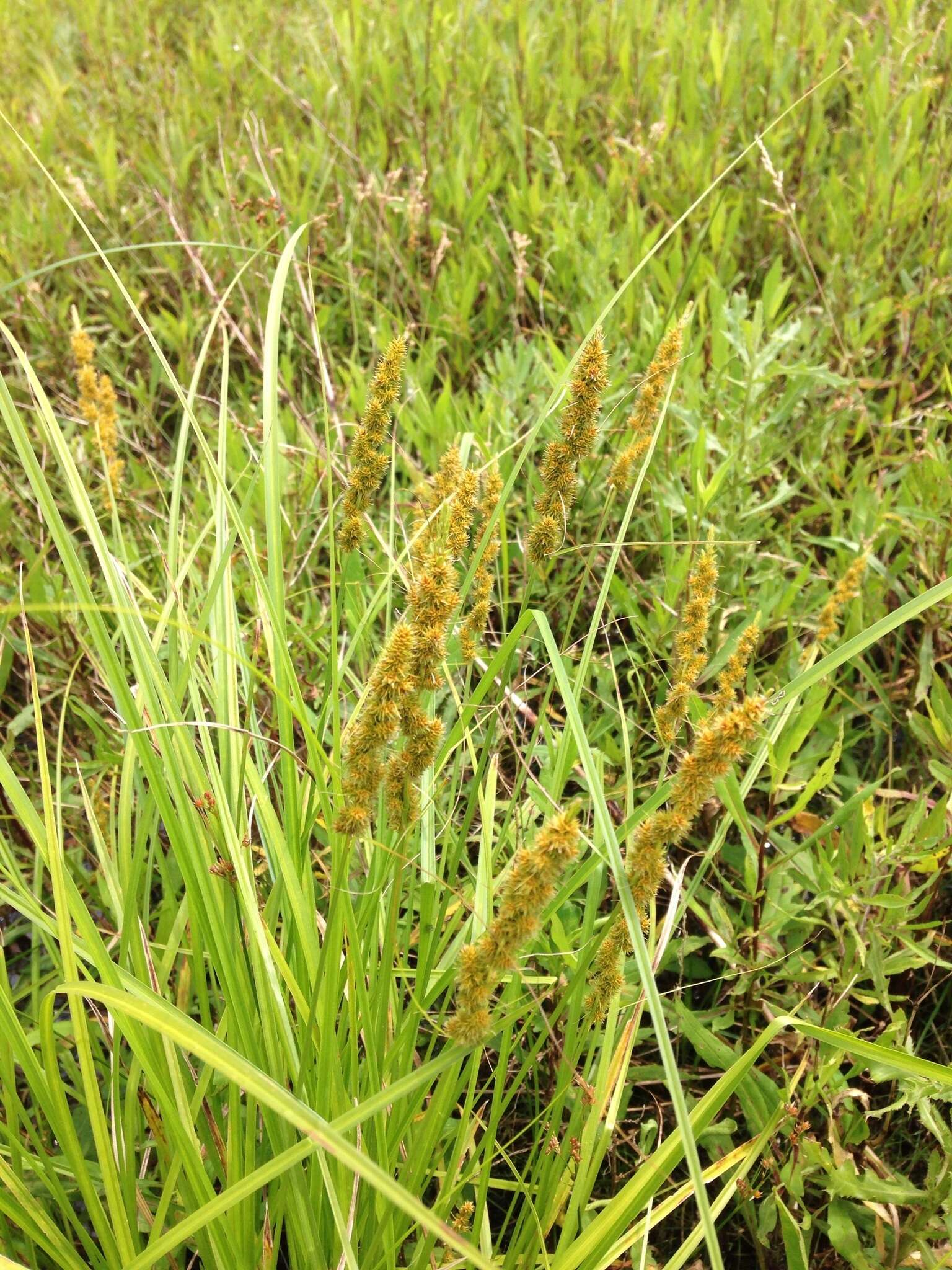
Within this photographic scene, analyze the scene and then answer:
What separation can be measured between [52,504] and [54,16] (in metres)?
5.13

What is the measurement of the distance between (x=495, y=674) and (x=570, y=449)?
0.26 m

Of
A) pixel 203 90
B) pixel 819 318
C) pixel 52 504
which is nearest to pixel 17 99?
pixel 203 90

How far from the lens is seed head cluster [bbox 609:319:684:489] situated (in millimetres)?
1327

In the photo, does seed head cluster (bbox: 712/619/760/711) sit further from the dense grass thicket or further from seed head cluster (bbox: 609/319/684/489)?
seed head cluster (bbox: 609/319/684/489)

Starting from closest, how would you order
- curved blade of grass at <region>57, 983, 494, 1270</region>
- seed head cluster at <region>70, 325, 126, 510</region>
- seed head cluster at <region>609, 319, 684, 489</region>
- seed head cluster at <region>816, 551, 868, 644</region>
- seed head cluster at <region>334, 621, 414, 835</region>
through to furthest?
curved blade of grass at <region>57, 983, 494, 1270</region> < seed head cluster at <region>334, 621, 414, 835</region> < seed head cluster at <region>609, 319, 684, 489</region> < seed head cluster at <region>816, 551, 868, 644</region> < seed head cluster at <region>70, 325, 126, 510</region>

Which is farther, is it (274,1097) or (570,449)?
(570,449)

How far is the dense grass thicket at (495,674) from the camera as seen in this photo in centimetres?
120

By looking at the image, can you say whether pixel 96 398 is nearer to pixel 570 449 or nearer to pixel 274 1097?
pixel 570 449

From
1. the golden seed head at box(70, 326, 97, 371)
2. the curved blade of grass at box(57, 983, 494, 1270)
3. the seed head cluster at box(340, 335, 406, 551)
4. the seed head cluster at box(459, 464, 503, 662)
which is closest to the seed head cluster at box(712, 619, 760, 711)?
the seed head cluster at box(459, 464, 503, 662)

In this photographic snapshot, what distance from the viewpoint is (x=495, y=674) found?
3.84 ft

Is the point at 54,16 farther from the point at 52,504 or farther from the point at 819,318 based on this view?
the point at 52,504

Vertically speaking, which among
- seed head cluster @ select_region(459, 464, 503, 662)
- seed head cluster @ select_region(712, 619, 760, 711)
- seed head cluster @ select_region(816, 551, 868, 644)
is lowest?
seed head cluster @ select_region(816, 551, 868, 644)

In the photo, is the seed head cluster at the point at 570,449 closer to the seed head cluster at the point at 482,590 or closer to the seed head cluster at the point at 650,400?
the seed head cluster at the point at 482,590

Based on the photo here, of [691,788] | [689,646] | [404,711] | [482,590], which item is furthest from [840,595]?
[404,711]
